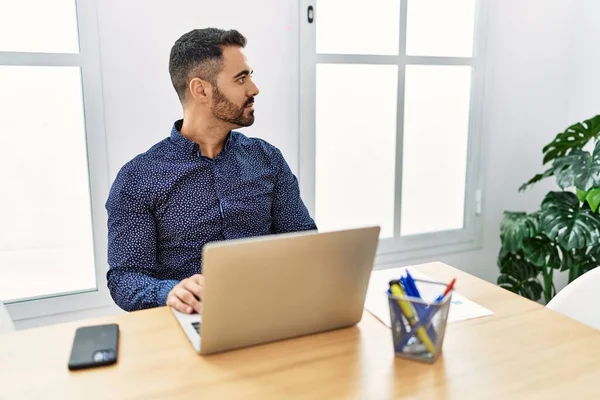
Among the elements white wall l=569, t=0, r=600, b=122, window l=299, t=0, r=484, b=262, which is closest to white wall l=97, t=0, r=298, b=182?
window l=299, t=0, r=484, b=262

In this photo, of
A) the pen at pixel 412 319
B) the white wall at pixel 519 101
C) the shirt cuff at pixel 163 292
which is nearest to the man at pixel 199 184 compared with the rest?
the shirt cuff at pixel 163 292

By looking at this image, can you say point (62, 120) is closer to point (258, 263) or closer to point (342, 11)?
point (342, 11)

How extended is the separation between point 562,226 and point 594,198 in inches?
8.0

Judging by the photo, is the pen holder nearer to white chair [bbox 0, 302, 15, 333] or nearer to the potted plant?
white chair [bbox 0, 302, 15, 333]

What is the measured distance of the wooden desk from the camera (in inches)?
32.7

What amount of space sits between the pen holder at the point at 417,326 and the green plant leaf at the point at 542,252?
168 cm

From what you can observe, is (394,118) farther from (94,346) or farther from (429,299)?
(94,346)

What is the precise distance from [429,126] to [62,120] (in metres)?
1.64

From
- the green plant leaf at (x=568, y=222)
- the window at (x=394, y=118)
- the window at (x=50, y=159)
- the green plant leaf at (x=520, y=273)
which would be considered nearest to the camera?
the window at (x=50, y=159)

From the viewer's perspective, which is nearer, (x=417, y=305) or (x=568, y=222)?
(x=417, y=305)

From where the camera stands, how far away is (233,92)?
63.5 inches

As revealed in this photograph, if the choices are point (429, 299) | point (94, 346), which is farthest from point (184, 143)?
point (429, 299)

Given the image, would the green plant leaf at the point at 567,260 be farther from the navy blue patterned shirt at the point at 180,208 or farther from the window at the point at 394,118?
the navy blue patterned shirt at the point at 180,208

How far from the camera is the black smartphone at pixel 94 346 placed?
91 centimetres
